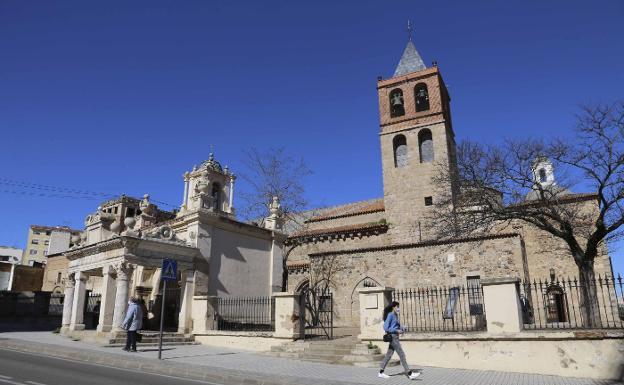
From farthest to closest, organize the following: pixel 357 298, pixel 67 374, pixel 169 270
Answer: pixel 357 298
pixel 169 270
pixel 67 374

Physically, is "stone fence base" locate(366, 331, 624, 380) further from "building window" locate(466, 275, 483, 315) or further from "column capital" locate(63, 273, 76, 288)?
"column capital" locate(63, 273, 76, 288)

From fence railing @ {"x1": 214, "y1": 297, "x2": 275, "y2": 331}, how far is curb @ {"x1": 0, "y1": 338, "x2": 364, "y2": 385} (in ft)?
18.9

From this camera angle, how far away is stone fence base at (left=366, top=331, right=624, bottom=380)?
9.25 metres

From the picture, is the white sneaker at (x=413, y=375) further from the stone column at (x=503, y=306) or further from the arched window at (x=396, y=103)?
the arched window at (x=396, y=103)

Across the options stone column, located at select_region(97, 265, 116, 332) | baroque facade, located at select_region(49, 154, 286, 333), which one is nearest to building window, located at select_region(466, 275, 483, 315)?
baroque facade, located at select_region(49, 154, 286, 333)

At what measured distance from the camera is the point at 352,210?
36.7m

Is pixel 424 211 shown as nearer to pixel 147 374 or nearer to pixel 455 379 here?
pixel 455 379

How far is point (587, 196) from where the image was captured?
27.6 m

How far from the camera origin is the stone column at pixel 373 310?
40.3 feet

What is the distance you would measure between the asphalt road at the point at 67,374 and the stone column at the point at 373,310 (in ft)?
17.5

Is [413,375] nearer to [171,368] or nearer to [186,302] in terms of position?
[171,368]

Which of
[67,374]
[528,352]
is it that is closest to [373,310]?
[528,352]

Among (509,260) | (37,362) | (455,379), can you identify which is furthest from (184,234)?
(509,260)

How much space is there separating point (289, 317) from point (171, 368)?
15.4ft
